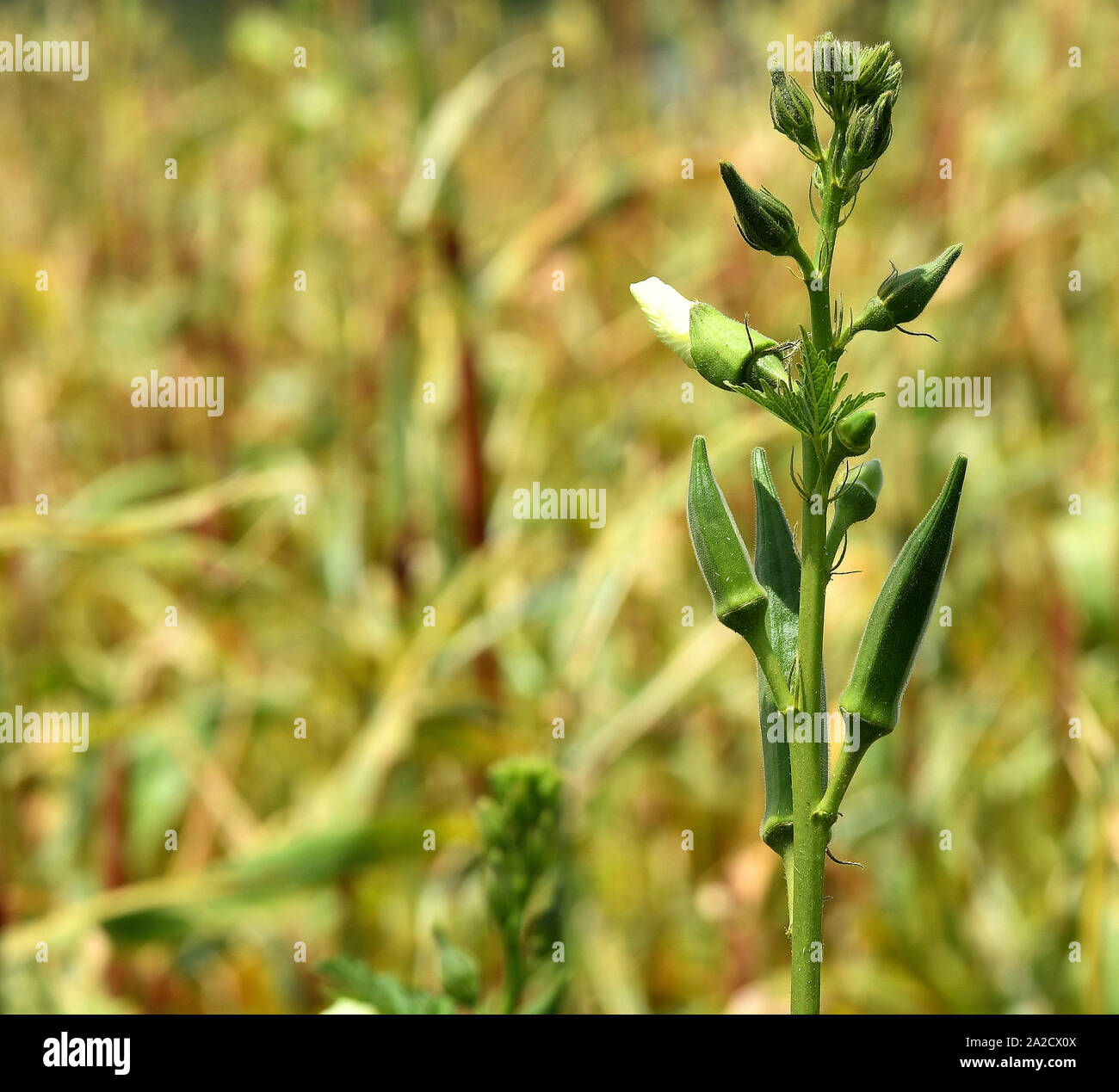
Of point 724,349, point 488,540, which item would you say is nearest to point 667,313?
point 724,349

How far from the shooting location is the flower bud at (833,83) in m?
0.62

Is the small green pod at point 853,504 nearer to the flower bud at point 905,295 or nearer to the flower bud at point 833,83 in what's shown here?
the flower bud at point 905,295

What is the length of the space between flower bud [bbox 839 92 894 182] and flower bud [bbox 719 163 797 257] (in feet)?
0.12

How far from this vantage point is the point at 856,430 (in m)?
0.59

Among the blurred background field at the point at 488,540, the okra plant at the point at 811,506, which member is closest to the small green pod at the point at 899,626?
the okra plant at the point at 811,506

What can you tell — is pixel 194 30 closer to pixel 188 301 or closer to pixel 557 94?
pixel 557 94

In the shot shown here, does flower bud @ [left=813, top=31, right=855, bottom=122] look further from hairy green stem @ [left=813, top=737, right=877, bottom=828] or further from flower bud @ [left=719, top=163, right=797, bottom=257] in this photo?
hairy green stem @ [left=813, top=737, right=877, bottom=828]

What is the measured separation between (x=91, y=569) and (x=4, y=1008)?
1.13 meters

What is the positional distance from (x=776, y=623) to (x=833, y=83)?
0.30m

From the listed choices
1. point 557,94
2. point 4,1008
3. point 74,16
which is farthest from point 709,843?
point 557,94

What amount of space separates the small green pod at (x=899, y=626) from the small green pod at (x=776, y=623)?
42 millimetres

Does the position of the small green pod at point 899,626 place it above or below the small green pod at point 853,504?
below

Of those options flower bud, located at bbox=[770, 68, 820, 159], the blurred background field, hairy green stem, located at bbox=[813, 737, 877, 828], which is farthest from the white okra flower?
the blurred background field

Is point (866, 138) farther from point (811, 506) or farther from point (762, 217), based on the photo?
point (811, 506)
